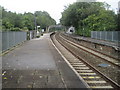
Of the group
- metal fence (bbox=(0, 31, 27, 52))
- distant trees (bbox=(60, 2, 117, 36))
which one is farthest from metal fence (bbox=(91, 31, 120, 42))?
metal fence (bbox=(0, 31, 27, 52))

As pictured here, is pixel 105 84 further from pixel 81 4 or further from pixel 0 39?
pixel 81 4

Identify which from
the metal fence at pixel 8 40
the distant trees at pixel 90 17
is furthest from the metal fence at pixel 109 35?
the metal fence at pixel 8 40

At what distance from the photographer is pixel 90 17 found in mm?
47812

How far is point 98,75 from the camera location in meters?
8.27

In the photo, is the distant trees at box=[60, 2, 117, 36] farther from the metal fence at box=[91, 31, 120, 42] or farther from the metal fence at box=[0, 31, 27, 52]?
the metal fence at box=[0, 31, 27, 52]

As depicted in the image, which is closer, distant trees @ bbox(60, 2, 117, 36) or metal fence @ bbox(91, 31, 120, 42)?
metal fence @ bbox(91, 31, 120, 42)

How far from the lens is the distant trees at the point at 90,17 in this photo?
134 feet

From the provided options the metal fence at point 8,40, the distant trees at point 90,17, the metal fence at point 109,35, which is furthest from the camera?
the distant trees at point 90,17

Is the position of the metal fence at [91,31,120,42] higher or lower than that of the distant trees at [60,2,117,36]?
lower

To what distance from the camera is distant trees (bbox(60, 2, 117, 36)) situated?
41.0m

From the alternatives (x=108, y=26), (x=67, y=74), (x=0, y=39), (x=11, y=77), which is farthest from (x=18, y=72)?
(x=108, y=26)

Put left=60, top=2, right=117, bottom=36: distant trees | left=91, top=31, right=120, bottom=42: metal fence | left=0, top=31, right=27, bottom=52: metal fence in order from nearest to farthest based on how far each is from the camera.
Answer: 1. left=0, top=31, right=27, bottom=52: metal fence
2. left=91, top=31, right=120, bottom=42: metal fence
3. left=60, top=2, right=117, bottom=36: distant trees

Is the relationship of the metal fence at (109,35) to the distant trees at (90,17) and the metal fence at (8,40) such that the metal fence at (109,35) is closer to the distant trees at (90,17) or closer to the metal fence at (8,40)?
the distant trees at (90,17)

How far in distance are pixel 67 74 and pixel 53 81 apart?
4.12 feet
